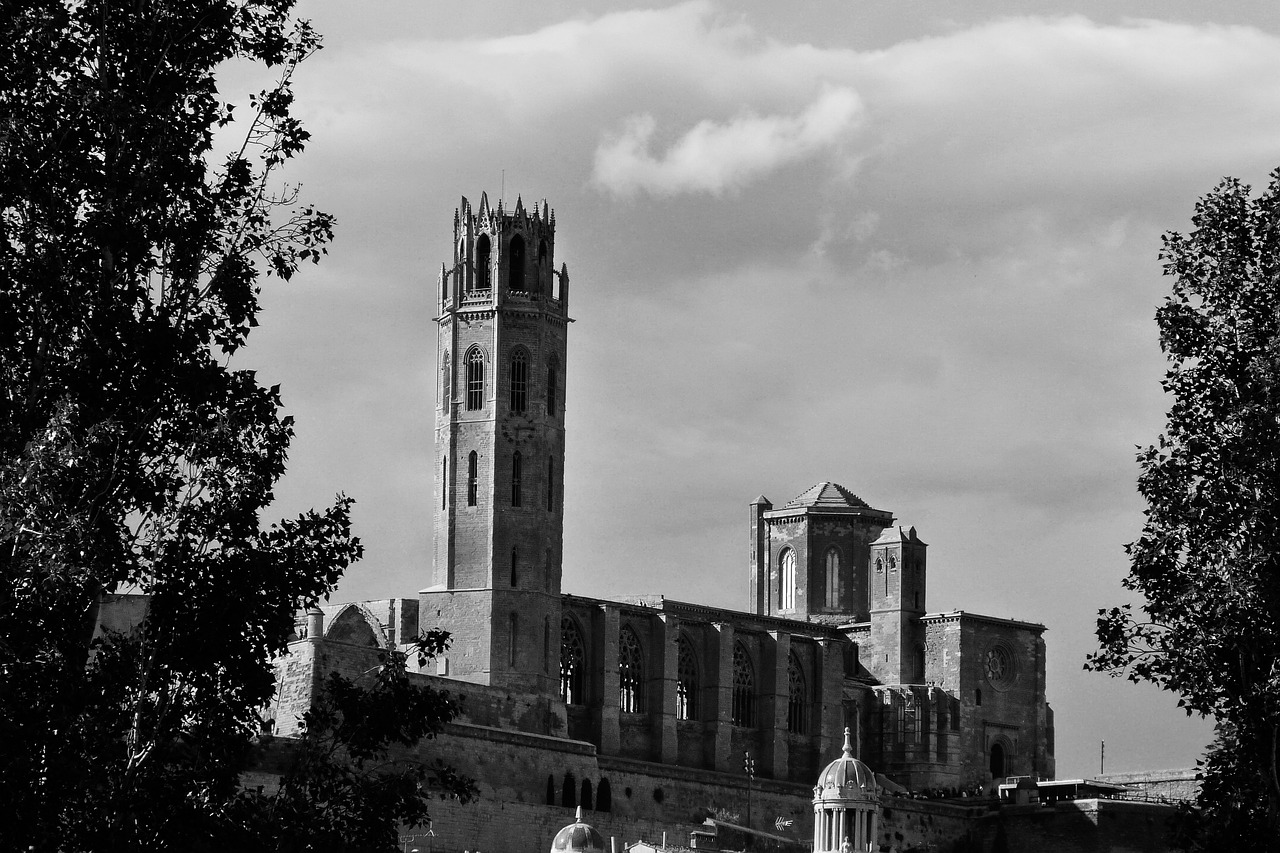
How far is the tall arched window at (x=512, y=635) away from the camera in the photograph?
78.8m

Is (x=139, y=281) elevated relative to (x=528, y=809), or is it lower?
elevated

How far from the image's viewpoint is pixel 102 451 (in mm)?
22938

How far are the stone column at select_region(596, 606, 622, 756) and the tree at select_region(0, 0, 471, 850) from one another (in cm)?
5886

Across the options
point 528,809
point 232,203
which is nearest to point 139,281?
point 232,203

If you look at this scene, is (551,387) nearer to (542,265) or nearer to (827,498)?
(542,265)

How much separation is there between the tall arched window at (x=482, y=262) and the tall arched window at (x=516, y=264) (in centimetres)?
84

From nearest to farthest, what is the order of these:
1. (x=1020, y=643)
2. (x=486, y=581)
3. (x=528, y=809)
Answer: (x=528, y=809) < (x=486, y=581) < (x=1020, y=643)

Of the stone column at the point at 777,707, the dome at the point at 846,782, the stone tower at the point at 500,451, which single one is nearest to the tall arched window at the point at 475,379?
the stone tower at the point at 500,451

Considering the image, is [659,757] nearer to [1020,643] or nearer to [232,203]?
[1020,643]

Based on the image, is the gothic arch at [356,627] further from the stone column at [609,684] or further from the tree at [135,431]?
the tree at [135,431]

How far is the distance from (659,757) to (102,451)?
207 ft

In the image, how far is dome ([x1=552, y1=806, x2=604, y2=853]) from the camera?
66.8 m

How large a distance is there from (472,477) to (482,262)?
7.72 meters

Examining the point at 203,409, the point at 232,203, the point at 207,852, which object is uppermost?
the point at 232,203
